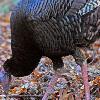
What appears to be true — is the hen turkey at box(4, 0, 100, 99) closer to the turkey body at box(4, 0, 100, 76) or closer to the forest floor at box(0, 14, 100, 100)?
the turkey body at box(4, 0, 100, 76)

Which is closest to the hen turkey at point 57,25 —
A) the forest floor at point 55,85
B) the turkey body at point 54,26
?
the turkey body at point 54,26

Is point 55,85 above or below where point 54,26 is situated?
below

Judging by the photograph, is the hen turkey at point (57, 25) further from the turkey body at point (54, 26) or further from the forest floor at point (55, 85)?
the forest floor at point (55, 85)

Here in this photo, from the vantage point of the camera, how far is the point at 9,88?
6.75m

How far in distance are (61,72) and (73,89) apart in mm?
272

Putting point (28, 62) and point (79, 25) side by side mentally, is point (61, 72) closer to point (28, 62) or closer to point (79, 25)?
point (28, 62)

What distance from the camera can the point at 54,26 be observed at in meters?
5.74

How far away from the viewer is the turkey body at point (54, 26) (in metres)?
5.74

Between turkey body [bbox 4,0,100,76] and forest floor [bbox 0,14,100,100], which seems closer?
turkey body [bbox 4,0,100,76]

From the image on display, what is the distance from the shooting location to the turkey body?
18.8 feet

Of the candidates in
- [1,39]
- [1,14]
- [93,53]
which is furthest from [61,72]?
[1,14]

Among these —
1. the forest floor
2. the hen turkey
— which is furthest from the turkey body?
the forest floor

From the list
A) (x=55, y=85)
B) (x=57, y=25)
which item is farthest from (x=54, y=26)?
(x=55, y=85)

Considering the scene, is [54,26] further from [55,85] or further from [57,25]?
[55,85]
